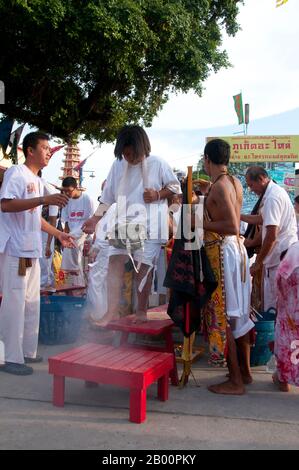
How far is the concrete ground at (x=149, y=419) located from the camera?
2.71 m

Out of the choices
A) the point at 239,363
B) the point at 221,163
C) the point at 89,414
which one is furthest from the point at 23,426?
the point at 221,163

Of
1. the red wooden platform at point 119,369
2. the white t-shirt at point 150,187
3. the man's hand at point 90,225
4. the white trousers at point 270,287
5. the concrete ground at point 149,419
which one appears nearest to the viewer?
the concrete ground at point 149,419

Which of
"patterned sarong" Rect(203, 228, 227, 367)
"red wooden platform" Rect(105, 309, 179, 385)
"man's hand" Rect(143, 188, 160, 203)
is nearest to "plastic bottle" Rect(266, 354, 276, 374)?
"patterned sarong" Rect(203, 228, 227, 367)

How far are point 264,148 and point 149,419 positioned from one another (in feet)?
60.7

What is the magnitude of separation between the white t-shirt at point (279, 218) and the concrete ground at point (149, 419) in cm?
132

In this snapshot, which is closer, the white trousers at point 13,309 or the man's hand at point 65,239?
the white trousers at point 13,309

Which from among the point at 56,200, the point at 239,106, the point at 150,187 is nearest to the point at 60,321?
the point at 56,200

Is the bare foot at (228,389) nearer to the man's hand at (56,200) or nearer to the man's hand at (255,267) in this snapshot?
the man's hand at (255,267)

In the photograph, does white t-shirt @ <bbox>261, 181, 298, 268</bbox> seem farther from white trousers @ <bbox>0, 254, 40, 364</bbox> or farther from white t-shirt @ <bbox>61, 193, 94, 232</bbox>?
white t-shirt @ <bbox>61, 193, 94, 232</bbox>

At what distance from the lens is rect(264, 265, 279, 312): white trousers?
15.9ft

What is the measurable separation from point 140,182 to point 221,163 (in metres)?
0.69

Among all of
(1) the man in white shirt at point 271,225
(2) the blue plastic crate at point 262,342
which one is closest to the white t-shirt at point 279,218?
(1) the man in white shirt at point 271,225

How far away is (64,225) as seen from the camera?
8.41 meters

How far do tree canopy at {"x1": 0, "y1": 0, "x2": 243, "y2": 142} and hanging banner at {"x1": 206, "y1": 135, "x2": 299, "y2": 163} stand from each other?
7.13 meters
